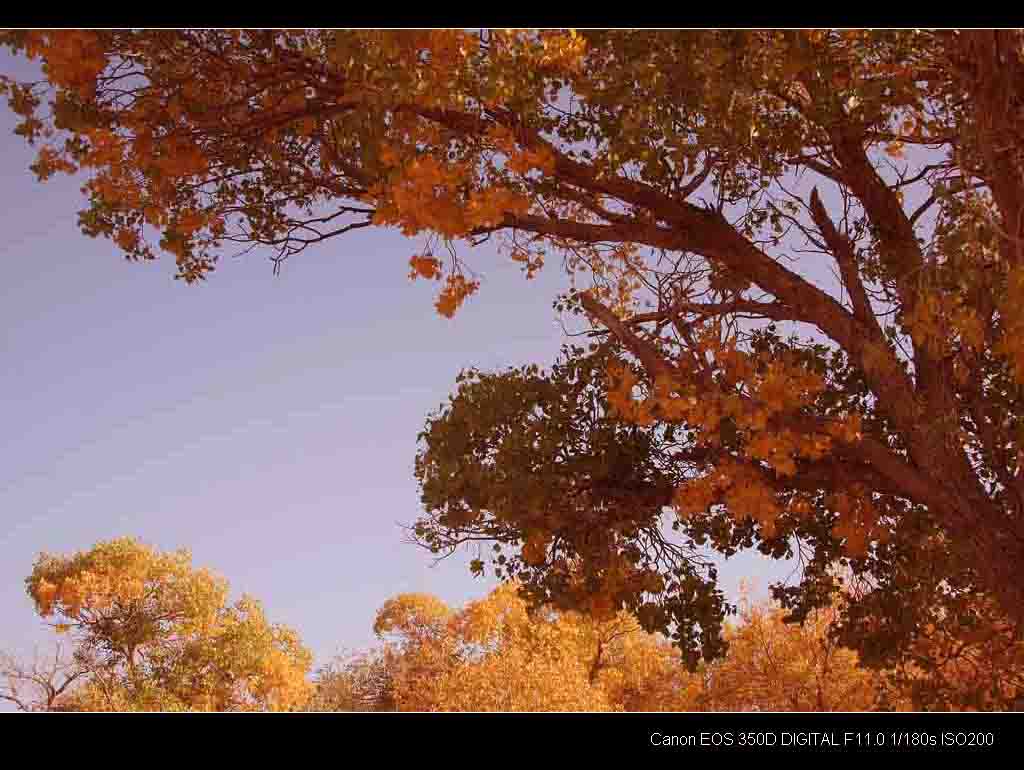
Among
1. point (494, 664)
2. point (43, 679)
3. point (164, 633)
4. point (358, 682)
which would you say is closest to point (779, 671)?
point (494, 664)

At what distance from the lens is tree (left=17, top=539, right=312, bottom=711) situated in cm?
1251

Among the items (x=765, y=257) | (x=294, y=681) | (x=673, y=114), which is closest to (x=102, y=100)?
(x=673, y=114)

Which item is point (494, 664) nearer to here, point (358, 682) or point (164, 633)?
point (358, 682)

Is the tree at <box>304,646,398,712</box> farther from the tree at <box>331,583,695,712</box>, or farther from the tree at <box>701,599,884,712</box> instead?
the tree at <box>701,599,884,712</box>

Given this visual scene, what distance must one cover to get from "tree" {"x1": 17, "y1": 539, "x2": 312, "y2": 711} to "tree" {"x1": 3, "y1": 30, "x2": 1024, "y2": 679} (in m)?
7.64

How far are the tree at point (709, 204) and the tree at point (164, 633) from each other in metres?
7.64

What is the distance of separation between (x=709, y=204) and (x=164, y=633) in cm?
1067

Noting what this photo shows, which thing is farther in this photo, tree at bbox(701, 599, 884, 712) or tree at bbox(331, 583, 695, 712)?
tree at bbox(331, 583, 695, 712)

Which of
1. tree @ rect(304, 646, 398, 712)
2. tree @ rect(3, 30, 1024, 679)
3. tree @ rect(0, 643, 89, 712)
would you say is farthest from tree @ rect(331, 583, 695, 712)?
tree @ rect(3, 30, 1024, 679)

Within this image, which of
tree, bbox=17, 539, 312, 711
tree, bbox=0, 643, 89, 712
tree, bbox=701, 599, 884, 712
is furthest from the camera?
tree, bbox=701, 599, 884, 712

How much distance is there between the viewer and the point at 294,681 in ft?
45.6
